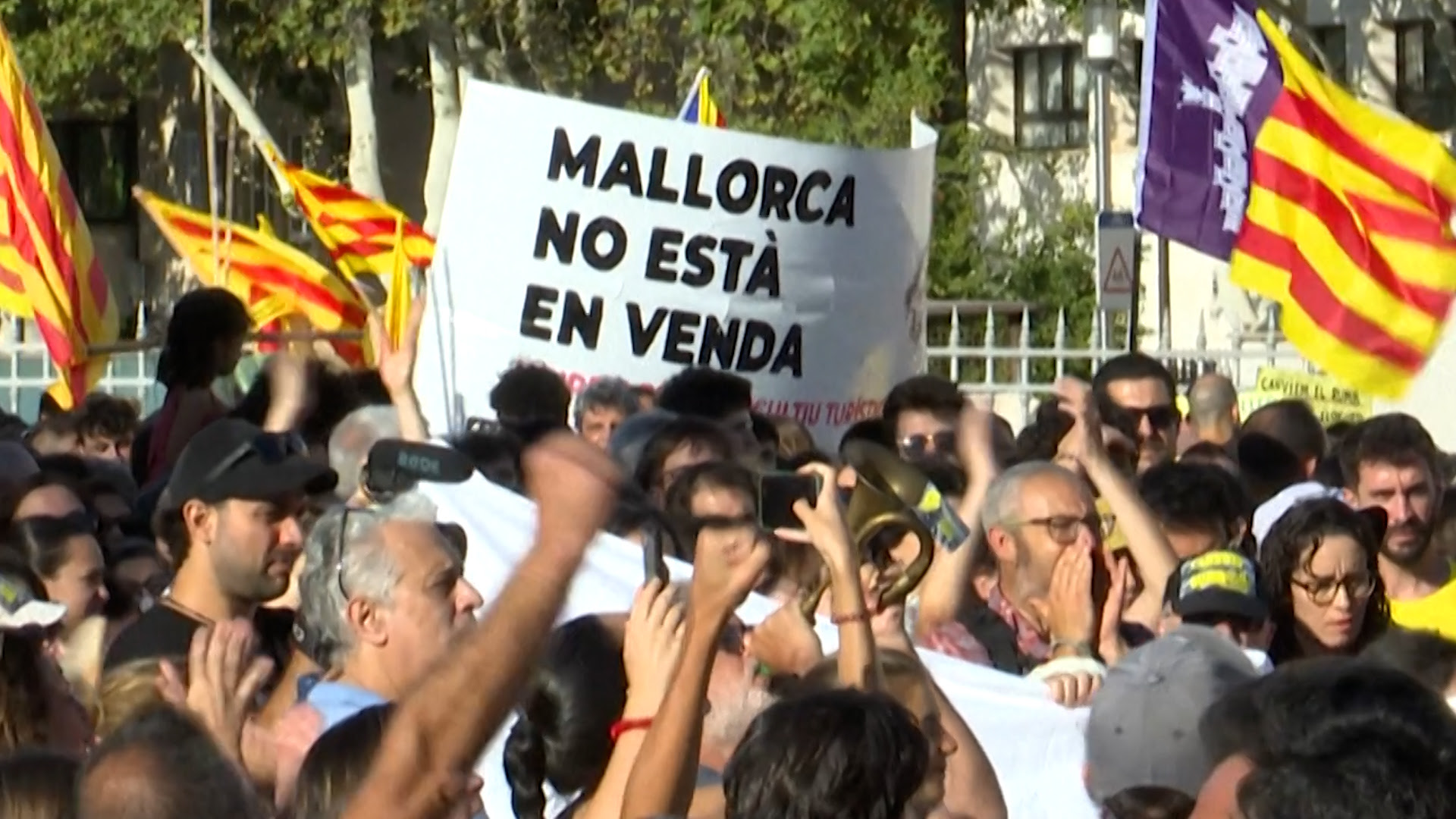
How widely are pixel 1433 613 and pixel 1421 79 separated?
24.9 meters

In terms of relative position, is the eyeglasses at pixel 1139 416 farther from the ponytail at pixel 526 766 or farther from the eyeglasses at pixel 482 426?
the ponytail at pixel 526 766

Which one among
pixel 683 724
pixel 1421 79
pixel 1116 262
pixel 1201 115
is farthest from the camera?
pixel 1421 79

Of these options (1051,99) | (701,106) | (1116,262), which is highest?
(701,106)

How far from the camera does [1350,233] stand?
10750 mm

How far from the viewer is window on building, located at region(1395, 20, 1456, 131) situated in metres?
30.5

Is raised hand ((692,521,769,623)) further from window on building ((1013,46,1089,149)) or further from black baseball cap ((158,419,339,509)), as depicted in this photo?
window on building ((1013,46,1089,149))

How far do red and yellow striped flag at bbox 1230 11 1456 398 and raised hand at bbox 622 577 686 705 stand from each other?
611 centimetres

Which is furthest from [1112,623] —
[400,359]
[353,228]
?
[353,228]

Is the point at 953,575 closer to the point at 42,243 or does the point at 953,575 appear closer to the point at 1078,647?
the point at 1078,647

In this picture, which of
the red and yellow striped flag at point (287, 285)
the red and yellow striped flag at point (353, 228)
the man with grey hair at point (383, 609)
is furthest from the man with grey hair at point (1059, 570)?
the red and yellow striped flag at point (353, 228)

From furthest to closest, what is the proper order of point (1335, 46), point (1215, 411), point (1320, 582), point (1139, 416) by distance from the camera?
point (1335, 46)
point (1215, 411)
point (1139, 416)
point (1320, 582)

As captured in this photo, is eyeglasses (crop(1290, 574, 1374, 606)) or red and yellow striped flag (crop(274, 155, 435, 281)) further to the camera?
red and yellow striped flag (crop(274, 155, 435, 281))

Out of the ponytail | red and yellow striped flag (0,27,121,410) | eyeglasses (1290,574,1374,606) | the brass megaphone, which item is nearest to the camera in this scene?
the ponytail

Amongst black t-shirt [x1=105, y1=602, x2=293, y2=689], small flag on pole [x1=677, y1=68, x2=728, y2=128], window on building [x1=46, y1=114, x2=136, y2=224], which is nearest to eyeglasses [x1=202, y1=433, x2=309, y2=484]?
black t-shirt [x1=105, y1=602, x2=293, y2=689]
